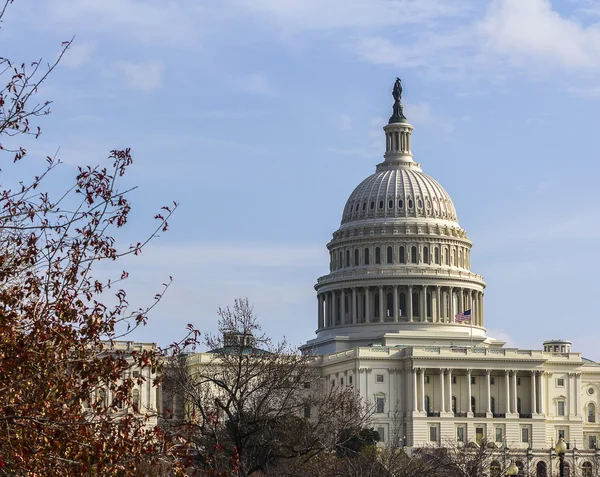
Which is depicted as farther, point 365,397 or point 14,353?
point 365,397

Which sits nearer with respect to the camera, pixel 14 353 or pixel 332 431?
pixel 14 353

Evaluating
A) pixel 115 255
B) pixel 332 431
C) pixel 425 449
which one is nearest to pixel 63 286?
pixel 115 255

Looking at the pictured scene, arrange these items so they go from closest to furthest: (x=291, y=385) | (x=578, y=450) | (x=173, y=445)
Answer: (x=173, y=445), (x=291, y=385), (x=578, y=450)

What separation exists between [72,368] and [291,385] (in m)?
39.1

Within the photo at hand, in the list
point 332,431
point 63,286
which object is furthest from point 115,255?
point 332,431

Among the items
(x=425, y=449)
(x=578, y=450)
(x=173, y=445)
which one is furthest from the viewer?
(x=578, y=450)

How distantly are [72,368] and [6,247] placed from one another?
3477 mm

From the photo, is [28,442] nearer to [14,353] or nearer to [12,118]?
[14,353]

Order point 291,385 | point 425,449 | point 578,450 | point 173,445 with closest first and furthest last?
point 173,445, point 291,385, point 425,449, point 578,450

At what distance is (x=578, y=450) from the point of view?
19850 centimetres

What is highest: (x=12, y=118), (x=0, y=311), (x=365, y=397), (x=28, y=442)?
(x=365, y=397)

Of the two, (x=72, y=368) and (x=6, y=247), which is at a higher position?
(x=6, y=247)

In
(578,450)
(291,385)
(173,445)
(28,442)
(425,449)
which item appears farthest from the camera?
(578,450)

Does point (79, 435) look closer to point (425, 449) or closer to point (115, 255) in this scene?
point (115, 255)
